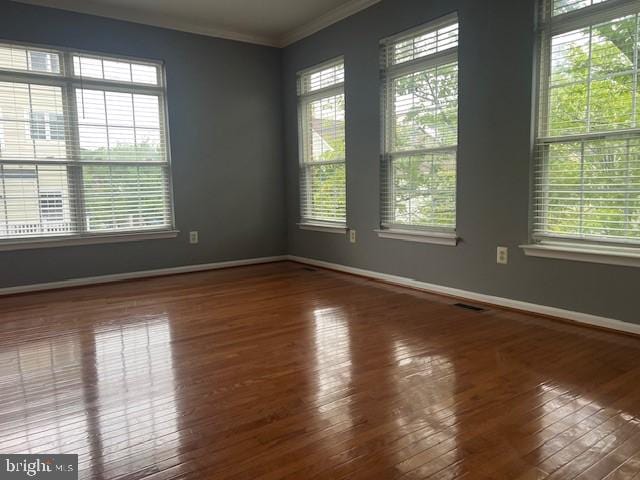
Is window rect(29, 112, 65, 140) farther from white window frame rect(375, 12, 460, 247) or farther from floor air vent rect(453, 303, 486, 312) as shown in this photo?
floor air vent rect(453, 303, 486, 312)

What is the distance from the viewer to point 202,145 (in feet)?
17.6

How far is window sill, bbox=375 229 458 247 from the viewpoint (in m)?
Result: 3.93

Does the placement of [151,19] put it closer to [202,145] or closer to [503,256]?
[202,145]

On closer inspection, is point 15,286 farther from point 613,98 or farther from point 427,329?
point 613,98

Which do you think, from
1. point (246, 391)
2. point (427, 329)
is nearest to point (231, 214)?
point (427, 329)

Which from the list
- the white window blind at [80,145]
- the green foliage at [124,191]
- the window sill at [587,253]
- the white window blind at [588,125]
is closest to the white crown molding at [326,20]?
the white window blind at [80,145]

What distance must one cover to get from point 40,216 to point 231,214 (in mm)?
1980

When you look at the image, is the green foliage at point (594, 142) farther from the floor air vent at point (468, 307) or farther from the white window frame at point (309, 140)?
the white window frame at point (309, 140)

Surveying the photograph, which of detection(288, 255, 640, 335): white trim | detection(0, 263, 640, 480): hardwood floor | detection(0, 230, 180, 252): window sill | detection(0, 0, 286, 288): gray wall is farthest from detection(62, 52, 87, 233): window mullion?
detection(288, 255, 640, 335): white trim

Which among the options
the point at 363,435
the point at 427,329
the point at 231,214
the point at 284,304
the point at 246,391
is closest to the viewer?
the point at 363,435

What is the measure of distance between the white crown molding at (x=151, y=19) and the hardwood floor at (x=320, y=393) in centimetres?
288

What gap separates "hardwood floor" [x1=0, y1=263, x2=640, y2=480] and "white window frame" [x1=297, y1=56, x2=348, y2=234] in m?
1.76

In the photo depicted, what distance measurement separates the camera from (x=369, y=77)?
4.55 m

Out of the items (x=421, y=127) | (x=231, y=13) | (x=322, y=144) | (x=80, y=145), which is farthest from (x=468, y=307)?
(x=80, y=145)
